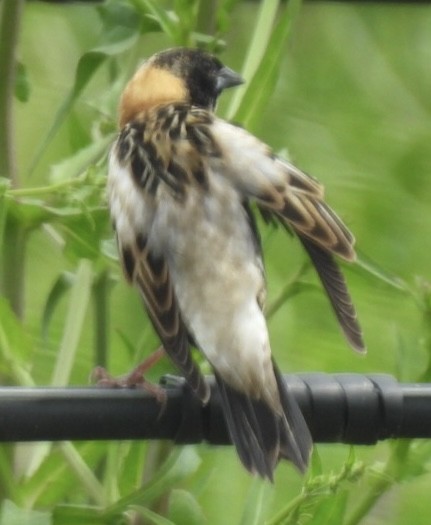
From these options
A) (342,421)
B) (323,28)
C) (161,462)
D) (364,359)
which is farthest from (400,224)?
(342,421)

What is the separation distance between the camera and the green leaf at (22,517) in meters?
1.91

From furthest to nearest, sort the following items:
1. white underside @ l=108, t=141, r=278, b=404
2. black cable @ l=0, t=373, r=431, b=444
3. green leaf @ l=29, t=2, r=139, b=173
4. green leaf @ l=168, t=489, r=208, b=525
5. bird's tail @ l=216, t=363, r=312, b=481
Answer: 1. green leaf @ l=29, t=2, r=139, b=173
2. green leaf @ l=168, t=489, r=208, b=525
3. white underside @ l=108, t=141, r=278, b=404
4. bird's tail @ l=216, t=363, r=312, b=481
5. black cable @ l=0, t=373, r=431, b=444

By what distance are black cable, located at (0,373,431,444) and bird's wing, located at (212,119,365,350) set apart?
0.18m

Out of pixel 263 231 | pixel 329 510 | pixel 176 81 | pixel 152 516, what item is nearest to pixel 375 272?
pixel 263 231

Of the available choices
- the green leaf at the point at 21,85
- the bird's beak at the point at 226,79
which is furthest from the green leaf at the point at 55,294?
the bird's beak at the point at 226,79

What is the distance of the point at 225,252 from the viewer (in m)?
1.92

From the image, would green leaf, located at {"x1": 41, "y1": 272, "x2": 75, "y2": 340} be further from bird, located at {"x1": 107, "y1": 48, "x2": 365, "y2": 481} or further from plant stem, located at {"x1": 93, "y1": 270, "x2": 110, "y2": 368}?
bird, located at {"x1": 107, "y1": 48, "x2": 365, "y2": 481}

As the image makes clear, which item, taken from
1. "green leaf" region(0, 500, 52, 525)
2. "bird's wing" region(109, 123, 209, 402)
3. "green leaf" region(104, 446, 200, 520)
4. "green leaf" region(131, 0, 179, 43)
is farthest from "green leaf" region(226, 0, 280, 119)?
"green leaf" region(0, 500, 52, 525)

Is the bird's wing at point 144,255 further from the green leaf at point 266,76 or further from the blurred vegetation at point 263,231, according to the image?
the green leaf at point 266,76

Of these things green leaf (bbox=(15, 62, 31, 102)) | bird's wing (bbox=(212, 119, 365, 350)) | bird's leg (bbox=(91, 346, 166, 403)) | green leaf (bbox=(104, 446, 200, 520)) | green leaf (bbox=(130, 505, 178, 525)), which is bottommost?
green leaf (bbox=(130, 505, 178, 525))

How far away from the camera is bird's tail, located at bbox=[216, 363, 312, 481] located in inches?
68.8

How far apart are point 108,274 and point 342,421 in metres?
0.72

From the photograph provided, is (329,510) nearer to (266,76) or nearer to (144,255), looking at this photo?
(144,255)

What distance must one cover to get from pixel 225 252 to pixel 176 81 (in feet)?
1.80
